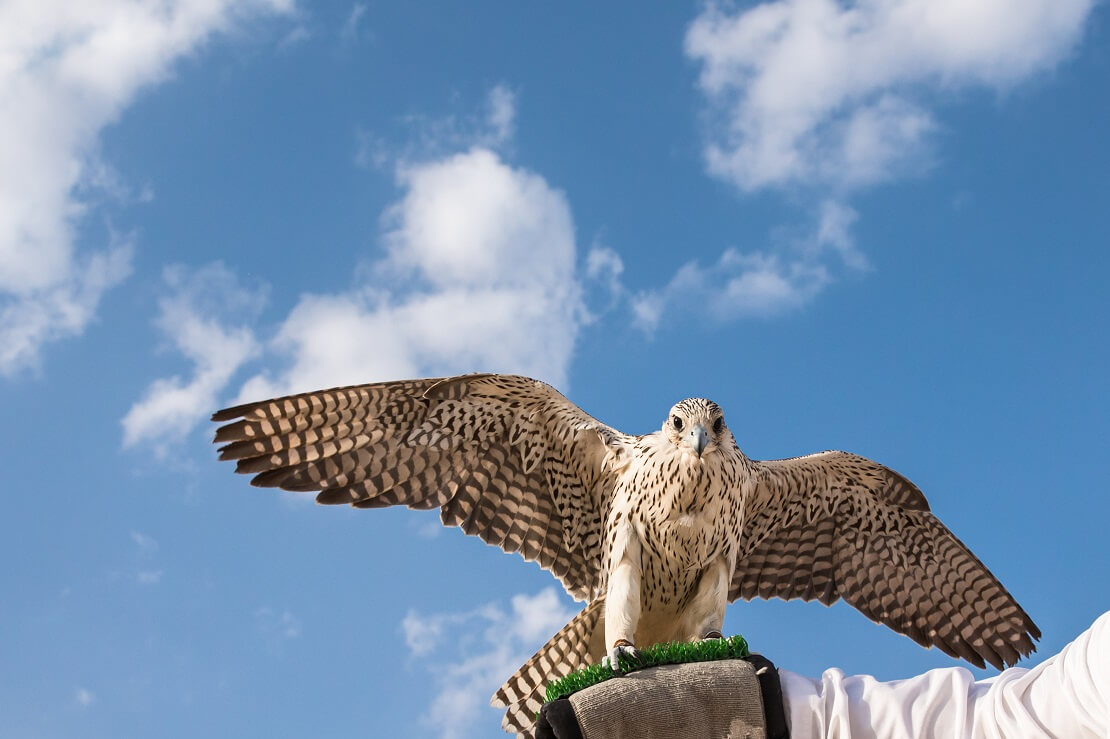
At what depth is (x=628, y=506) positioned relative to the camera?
486cm

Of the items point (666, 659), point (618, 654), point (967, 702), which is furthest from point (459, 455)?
point (967, 702)

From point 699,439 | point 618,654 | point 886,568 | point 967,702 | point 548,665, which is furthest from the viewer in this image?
point 886,568

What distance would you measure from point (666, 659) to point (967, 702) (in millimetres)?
1187

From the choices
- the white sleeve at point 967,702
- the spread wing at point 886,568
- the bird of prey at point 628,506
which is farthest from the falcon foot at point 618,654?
the spread wing at point 886,568

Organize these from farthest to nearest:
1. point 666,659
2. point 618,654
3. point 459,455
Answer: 1. point 459,455
2. point 618,654
3. point 666,659

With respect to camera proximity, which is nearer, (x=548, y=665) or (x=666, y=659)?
(x=666, y=659)

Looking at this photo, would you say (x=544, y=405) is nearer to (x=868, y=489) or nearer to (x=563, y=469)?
(x=563, y=469)

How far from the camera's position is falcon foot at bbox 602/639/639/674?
3.71m

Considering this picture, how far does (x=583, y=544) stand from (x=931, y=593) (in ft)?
6.32

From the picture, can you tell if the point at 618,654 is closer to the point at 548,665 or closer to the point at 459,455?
the point at 548,665

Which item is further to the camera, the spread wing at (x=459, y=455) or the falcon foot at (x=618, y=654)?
the spread wing at (x=459, y=455)

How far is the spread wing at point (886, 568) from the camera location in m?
5.54

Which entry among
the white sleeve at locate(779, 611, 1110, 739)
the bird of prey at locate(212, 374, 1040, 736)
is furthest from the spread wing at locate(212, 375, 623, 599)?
the white sleeve at locate(779, 611, 1110, 739)

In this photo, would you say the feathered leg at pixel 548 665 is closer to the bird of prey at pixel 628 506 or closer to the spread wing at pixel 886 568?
the bird of prey at pixel 628 506
